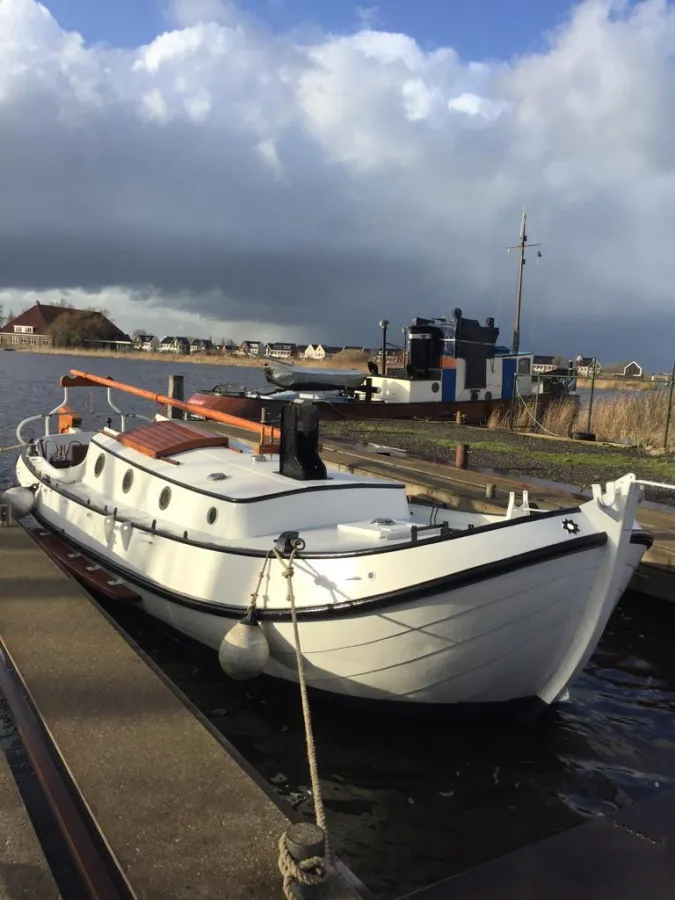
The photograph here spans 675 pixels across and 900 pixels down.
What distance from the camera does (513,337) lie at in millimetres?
31688

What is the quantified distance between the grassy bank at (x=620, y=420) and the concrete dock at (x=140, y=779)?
54.5ft

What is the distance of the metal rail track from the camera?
11.5 ft

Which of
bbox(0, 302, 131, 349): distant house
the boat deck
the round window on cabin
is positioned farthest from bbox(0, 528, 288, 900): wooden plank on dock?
bbox(0, 302, 131, 349): distant house

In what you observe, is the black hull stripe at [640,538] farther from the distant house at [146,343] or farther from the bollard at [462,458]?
the distant house at [146,343]

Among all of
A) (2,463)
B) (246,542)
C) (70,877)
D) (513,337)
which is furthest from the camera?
(513,337)

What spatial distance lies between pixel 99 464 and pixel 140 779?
643cm

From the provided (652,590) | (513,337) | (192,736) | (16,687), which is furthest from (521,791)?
(513,337)

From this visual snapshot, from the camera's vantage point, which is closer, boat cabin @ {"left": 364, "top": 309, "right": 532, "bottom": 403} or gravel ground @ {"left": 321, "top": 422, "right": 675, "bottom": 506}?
gravel ground @ {"left": 321, "top": 422, "right": 675, "bottom": 506}

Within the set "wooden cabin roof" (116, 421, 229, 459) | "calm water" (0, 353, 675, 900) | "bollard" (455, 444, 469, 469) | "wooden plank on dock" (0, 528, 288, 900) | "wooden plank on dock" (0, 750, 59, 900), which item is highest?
"wooden cabin roof" (116, 421, 229, 459)

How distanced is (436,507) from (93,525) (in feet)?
14.3

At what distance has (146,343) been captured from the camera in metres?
163

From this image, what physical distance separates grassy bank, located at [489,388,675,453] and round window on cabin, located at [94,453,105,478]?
47.4ft

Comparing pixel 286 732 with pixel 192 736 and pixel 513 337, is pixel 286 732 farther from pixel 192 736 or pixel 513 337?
pixel 513 337

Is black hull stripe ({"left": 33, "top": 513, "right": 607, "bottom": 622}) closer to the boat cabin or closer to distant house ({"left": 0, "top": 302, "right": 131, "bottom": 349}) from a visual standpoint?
the boat cabin
